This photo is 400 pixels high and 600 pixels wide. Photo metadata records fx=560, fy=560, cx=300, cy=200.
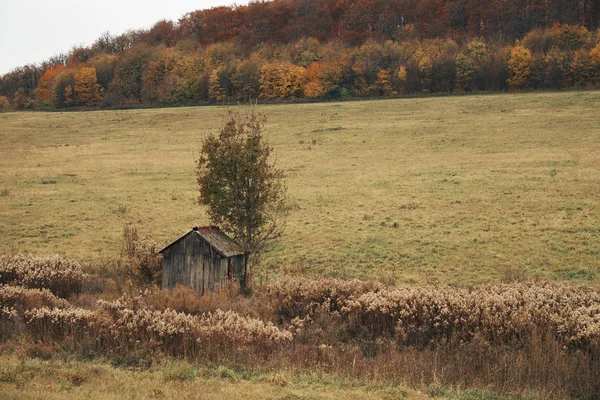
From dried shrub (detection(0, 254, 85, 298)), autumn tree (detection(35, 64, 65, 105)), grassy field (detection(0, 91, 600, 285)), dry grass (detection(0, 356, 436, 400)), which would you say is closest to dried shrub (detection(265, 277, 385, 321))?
dry grass (detection(0, 356, 436, 400))

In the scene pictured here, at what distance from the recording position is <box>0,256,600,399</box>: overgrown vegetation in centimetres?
1127

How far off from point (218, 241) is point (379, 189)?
68.2 feet

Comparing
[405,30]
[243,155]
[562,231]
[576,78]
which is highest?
[405,30]

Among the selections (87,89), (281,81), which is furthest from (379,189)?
(87,89)

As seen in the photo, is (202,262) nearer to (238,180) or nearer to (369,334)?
(238,180)

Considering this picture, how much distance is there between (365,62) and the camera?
10012cm

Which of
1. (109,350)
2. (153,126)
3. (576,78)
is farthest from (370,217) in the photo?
(576,78)

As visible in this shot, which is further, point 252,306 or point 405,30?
point 405,30

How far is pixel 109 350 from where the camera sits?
12.7m

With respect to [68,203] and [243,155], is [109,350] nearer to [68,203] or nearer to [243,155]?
[243,155]

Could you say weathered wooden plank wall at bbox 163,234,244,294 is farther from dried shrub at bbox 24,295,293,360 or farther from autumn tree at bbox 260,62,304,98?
autumn tree at bbox 260,62,304,98

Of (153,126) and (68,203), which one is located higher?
(153,126)

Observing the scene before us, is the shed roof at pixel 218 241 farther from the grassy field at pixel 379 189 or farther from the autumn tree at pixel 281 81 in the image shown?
the autumn tree at pixel 281 81

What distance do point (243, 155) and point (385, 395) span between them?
1123cm
